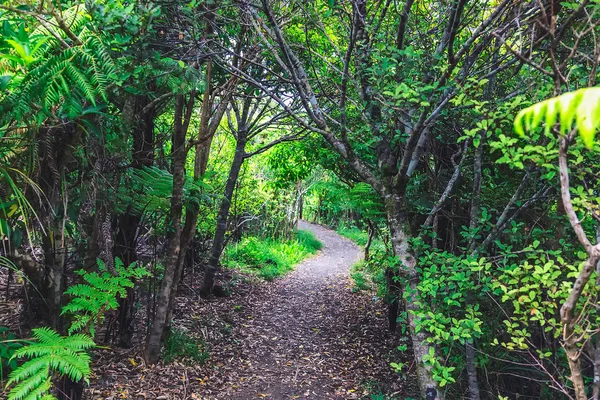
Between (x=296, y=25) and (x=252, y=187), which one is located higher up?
(x=296, y=25)

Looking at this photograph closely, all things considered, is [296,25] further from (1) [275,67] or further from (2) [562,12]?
(2) [562,12]

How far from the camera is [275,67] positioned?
618 centimetres

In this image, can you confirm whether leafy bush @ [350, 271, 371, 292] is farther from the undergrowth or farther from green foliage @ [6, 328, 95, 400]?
green foliage @ [6, 328, 95, 400]

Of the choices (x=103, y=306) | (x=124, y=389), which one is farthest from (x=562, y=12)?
(x=124, y=389)

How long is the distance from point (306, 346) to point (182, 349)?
7.01 feet

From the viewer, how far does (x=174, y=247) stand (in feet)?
13.5

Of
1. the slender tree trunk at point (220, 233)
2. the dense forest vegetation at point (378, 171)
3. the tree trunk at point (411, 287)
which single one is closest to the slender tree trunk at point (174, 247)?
the dense forest vegetation at point (378, 171)

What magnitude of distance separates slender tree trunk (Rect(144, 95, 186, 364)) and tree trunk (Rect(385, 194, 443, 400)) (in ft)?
7.04

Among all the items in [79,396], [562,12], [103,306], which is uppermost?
[562,12]

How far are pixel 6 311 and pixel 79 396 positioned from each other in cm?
163

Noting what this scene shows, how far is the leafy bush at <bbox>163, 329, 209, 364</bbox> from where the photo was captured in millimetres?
4270

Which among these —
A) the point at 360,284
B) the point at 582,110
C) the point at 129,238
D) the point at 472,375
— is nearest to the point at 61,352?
the point at 129,238

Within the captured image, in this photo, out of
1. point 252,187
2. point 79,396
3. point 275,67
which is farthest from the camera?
point 252,187

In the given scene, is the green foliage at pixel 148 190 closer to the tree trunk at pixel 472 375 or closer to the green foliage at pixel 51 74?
the green foliage at pixel 51 74
